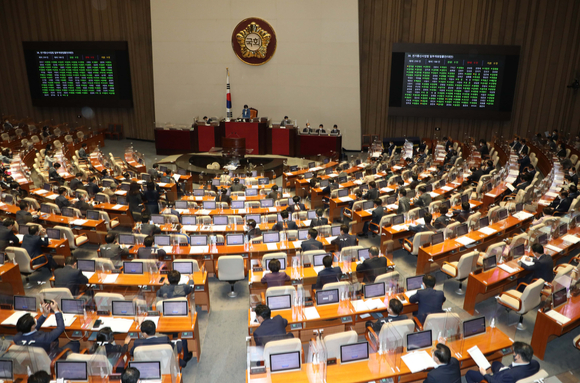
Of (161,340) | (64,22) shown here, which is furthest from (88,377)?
(64,22)

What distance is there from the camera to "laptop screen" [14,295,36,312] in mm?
6410

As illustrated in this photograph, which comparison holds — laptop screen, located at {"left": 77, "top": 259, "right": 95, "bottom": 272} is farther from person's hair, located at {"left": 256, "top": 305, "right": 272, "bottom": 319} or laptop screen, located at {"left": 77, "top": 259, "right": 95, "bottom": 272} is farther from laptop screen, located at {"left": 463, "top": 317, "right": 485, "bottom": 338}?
laptop screen, located at {"left": 463, "top": 317, "right": 485, "bottom": 338}

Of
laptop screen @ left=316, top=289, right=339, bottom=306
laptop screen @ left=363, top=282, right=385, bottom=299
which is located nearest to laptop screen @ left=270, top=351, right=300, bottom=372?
laptop screen @ left=316, top=289, right=339, bottom=306

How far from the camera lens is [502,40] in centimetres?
1928

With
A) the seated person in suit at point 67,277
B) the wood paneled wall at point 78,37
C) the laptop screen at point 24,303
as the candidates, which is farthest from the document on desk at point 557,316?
the wood paneled wall at point 78,37

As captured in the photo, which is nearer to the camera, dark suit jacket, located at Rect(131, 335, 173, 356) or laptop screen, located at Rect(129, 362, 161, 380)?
laptop screen, located at Rect(129, 362, 161, 380)

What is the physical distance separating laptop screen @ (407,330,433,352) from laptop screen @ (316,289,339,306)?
1499 mm

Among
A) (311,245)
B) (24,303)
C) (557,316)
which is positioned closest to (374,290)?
(311,245)

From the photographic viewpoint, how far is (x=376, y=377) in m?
5.07

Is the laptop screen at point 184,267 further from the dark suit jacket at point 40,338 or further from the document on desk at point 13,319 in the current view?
the document on desk at point 13,319

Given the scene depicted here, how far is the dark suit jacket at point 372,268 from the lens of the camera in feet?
23.8

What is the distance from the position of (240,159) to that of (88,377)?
13.9 meters

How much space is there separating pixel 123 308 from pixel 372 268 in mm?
4116

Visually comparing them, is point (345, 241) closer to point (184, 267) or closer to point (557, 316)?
point (184, 267)
